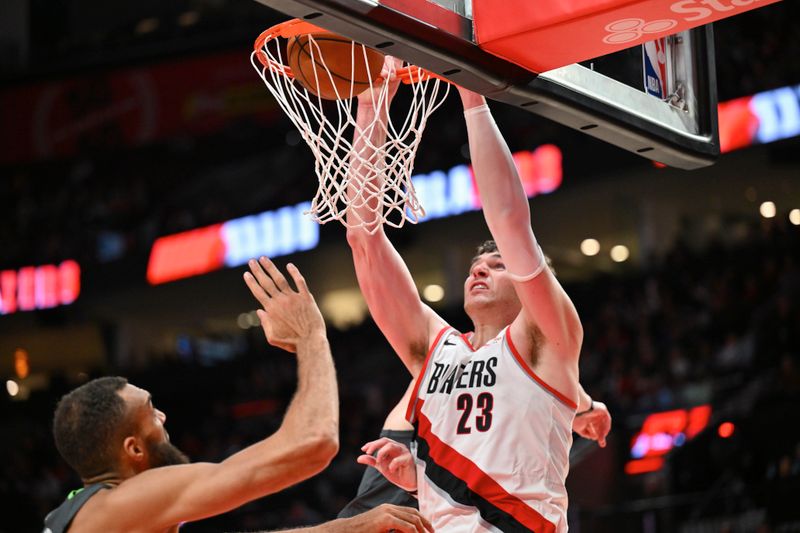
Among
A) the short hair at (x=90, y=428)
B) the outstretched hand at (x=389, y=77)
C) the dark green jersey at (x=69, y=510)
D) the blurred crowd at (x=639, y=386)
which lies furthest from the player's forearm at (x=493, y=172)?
the blurred crowd at (x=639, y=386)

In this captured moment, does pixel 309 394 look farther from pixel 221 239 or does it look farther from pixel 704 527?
pixel 221 239

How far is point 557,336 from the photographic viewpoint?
413 cm

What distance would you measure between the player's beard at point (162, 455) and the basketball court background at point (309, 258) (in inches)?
192

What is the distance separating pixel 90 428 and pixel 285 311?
0.78 m

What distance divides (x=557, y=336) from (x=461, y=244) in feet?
48.9

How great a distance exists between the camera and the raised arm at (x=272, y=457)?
11.1ft

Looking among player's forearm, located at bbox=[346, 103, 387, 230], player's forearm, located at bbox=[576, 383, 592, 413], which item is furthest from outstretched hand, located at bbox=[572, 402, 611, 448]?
player's forearm, located at bbox=[346, 103, 387, 230]

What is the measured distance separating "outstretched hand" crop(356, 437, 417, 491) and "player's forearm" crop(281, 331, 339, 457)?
0.78 meters

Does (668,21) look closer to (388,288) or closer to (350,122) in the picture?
(350,122)

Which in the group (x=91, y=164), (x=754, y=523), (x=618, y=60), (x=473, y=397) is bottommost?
(x=754, y=523)

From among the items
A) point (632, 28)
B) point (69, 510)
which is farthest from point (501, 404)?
point (69, 510)

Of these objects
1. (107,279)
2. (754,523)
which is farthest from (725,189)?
(107,279)

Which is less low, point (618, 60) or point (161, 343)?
point (618, 60)

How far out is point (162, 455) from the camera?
3.88 m
